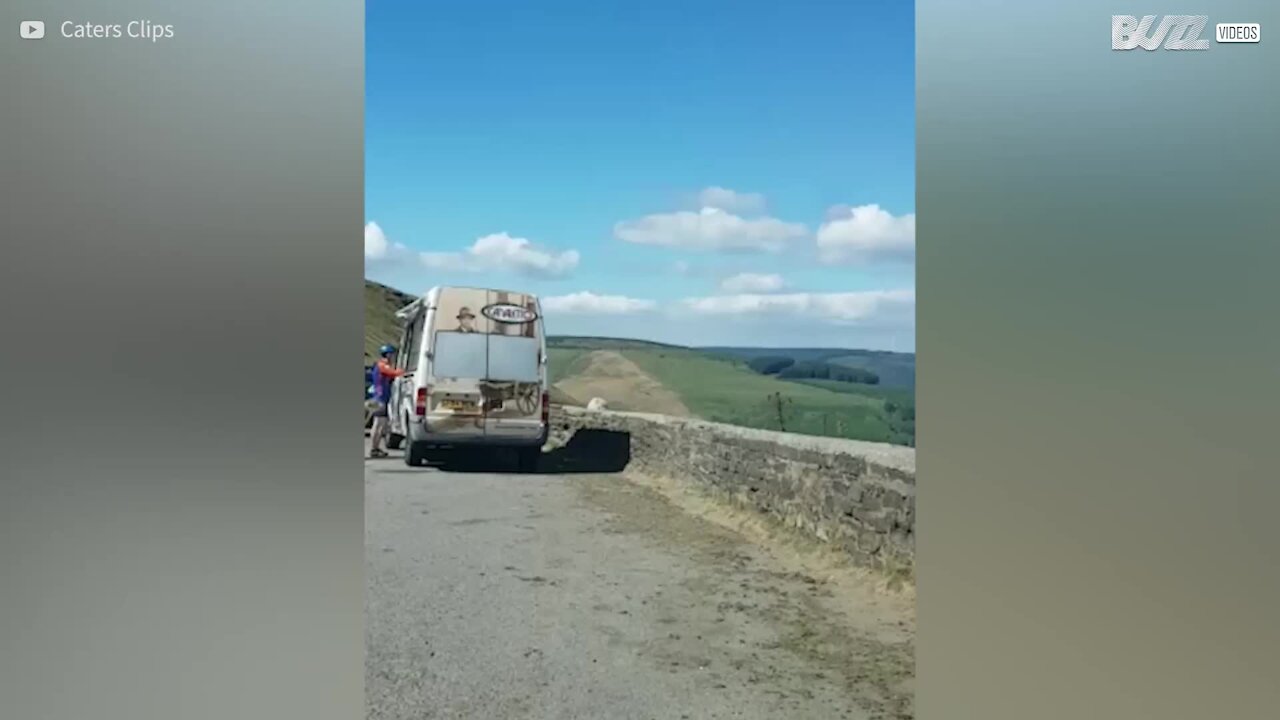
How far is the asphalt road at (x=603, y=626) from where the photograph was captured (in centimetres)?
296

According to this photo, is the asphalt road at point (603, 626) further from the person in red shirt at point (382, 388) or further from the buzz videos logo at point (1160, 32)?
the buzz videos logo at point (1160, 32)

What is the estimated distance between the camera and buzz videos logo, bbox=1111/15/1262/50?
2.43m

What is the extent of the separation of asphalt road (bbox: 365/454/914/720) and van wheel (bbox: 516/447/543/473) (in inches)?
42.1

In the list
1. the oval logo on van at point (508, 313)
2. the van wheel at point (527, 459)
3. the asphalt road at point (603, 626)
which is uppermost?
the oval logo on van at point (508, 313)

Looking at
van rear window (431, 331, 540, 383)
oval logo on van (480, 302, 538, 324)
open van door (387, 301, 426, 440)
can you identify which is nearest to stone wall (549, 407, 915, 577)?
van rear window (431, 331, 540, 383)

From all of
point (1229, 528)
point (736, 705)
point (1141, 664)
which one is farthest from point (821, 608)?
point (1229, 528)

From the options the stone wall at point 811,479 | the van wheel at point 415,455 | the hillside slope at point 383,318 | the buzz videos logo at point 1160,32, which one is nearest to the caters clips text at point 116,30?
the hillside slope at point 383,318

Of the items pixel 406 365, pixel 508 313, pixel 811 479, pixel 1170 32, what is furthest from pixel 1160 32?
pixel 406 365

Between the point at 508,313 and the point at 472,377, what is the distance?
22.7 inches

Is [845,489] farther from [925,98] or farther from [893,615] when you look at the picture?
[925,98]

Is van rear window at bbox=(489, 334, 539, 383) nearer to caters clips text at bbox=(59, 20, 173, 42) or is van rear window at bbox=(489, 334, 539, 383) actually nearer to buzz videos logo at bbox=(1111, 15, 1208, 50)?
caters clips text at bbox=(59, 20, 173, 42)

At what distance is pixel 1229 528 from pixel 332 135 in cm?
293

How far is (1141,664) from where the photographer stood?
96.5 inches

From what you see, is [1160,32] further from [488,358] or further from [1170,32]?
[488,358]
